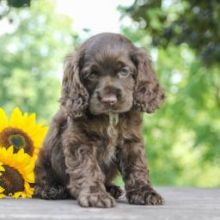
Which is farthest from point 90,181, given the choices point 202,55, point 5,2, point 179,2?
point 179,2

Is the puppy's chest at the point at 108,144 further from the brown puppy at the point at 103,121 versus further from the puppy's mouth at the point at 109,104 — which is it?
the puppy's mouth at the point at 109,104

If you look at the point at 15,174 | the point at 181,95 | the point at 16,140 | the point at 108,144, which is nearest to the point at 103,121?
the point at 108,144

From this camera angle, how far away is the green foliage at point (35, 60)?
48.8ft

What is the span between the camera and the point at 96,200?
4.04 m

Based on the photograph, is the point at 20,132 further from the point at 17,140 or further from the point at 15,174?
the point at 15,174

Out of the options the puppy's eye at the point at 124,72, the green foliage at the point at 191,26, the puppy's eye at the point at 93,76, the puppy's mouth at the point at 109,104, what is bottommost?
the puppy's mouth at the point at 109,104

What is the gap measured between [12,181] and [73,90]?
0.73 m

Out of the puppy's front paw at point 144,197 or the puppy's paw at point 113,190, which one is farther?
the puppy's paw at point 113,190

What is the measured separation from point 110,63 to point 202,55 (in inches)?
139

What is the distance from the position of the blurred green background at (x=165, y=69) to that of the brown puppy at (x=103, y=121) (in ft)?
1.36

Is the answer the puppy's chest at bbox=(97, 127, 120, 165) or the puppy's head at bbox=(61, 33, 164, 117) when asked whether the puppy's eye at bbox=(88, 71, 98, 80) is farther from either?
the puppy's chest at bbox=(97, 127, 120, 165)

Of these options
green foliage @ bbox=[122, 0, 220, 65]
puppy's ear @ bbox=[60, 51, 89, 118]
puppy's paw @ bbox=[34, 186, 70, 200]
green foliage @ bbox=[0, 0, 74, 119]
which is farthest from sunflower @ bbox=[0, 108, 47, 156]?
green foliage @ bbox=[0, 0, 74, 119]

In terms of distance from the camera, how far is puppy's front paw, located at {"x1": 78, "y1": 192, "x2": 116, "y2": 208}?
13.2 feet

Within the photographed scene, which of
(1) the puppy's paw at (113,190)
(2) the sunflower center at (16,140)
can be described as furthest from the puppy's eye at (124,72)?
(2) the sunflower center at (16,140)
